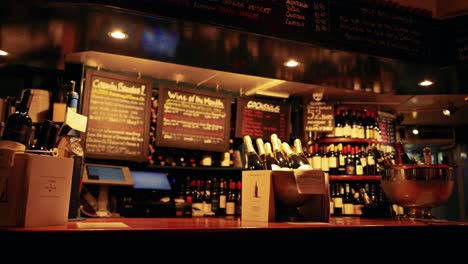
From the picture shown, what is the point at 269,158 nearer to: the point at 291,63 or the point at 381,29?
the point at 291,63

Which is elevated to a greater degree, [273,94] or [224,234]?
[273,94]

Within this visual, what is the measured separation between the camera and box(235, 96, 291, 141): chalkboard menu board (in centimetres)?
475

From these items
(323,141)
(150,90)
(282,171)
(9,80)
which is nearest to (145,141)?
(150,90)

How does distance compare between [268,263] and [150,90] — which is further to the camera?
[150,90]

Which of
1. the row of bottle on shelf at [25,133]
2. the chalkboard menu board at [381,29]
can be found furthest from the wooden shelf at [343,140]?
the row of bottle on shelf at [25,133]

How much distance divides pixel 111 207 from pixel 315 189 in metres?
2.83

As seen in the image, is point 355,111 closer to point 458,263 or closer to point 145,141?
point 145,141

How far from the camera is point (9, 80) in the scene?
4055 millimetres

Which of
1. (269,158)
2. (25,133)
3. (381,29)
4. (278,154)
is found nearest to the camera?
(25,133)

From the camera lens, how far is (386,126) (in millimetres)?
5844

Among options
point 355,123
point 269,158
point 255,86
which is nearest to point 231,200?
point 255,86

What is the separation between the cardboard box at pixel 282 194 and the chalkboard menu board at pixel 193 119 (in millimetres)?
2635

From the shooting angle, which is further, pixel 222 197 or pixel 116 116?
pixel 222 197

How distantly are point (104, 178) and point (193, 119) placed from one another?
1.19m
